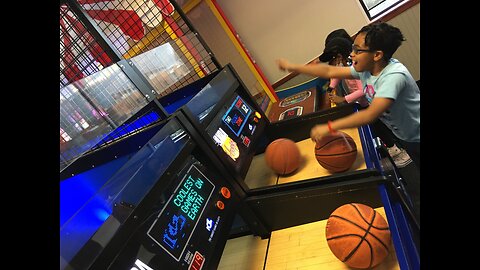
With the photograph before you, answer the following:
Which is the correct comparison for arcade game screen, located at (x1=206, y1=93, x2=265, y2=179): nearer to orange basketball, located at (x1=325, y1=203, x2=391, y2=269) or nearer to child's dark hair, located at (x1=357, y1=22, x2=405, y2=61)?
orange basketball, located at (x1=325, y1=203, x2=391, y2=269)

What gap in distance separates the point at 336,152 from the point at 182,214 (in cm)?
107

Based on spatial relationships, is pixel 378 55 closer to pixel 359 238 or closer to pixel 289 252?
pixel 359 238

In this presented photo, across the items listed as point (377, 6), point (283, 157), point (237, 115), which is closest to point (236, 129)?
point (237, 115)

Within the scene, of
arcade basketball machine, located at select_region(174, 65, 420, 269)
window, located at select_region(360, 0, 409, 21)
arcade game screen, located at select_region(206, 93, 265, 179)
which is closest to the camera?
arcade basketball machine, located at select_region(174, 65, 420, 269)

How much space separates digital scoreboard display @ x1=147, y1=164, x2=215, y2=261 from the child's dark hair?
1.15 metres

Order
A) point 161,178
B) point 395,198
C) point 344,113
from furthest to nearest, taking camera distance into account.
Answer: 1. point 344,113
2. point 395,198
3. point 161,178

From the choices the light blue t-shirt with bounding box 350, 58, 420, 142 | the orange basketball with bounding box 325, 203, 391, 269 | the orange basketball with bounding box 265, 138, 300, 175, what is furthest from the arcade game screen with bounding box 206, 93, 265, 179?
the light blue t-shirt with bounding box 350, 58, 420, 142

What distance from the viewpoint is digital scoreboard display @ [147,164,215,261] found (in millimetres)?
1332

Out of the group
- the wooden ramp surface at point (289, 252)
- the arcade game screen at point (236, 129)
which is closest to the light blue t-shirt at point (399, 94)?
the wooden ramp surface at point (289, 252)
